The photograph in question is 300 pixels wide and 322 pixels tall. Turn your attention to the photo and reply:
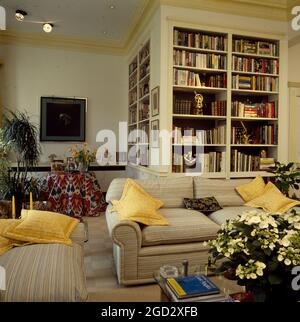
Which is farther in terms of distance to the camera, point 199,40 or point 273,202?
point 199,40

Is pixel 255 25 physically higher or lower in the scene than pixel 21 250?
higher

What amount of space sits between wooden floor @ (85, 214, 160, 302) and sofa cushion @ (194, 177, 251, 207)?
123 cm

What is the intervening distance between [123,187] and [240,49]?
2.74 m

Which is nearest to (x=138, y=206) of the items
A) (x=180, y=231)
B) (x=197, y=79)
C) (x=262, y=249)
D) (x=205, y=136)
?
(x=180, y=231)

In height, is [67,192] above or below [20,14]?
below

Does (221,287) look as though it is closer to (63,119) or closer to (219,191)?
(219,191)

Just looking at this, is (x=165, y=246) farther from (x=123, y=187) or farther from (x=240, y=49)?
(x=240, y=49)

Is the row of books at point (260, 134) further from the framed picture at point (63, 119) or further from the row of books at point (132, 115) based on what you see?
the framed picture at point (63, 119)

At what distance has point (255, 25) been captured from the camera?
4.15 metres

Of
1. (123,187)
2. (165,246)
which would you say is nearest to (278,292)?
(165,246)

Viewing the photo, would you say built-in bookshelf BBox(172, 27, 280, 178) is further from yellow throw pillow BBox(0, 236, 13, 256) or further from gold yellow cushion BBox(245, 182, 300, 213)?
yellow throw pillow BBox(0, 236, 13, 256)

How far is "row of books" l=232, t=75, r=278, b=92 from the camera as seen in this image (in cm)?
414

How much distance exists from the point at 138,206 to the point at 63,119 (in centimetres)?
377

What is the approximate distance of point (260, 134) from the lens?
4457 mm
